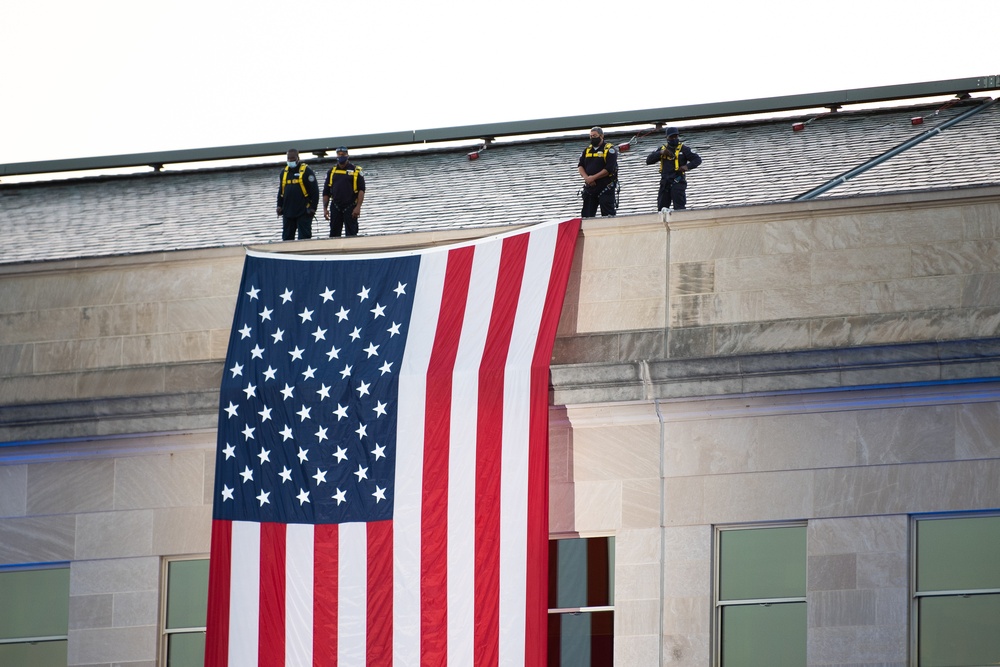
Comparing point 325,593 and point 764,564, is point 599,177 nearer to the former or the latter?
point 764,564

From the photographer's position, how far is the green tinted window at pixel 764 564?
2395 cm

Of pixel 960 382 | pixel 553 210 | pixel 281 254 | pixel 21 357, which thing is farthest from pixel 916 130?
pixel 21 357

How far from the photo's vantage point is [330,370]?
25.9 metres

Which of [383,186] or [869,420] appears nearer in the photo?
[869,420]

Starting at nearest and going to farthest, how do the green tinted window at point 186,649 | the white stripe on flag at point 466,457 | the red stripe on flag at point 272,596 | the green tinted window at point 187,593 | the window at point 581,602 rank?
the white stripe on flag at point 466,457, the window at point 581,602, the red stripe on flag at point 272,596, the green tinted window at point 186,649, the green tinted window at point 187,593

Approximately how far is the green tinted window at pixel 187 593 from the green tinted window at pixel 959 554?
893 centimetres

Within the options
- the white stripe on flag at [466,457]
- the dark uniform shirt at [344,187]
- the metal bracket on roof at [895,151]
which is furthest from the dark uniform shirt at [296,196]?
the metal bracket on roof at [895,151]

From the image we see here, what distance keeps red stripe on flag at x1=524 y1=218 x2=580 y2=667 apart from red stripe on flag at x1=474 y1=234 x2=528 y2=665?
395 mm

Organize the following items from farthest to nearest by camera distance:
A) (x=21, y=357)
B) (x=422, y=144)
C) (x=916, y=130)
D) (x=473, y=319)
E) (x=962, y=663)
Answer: (x=422, y=144), (x=916, y=130), (x=21, y=357), (x=473, y=319), (x=962, y=663)

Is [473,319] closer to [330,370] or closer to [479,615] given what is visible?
[330,370]

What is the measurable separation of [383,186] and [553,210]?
15.0 feet

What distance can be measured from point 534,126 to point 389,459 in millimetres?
10310

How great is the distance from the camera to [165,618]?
26078 millimetres

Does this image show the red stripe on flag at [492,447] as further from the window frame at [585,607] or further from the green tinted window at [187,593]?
the green tinted window at [187,593]
